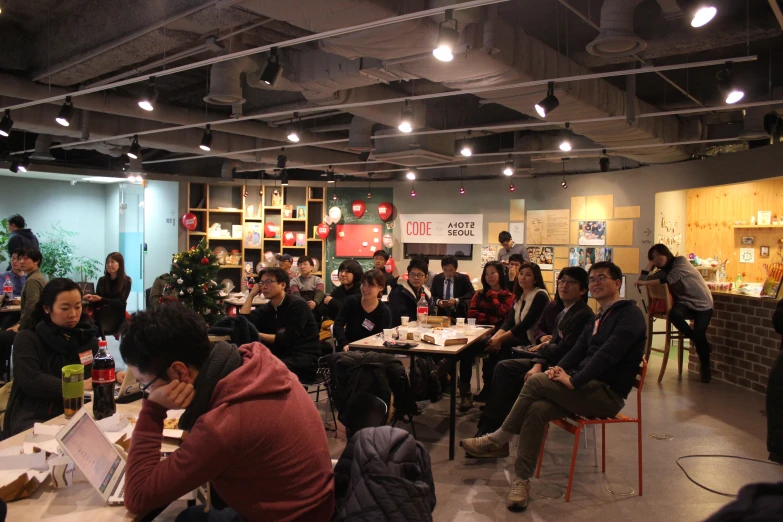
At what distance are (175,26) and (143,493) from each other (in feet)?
13.7

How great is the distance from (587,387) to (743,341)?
13.2 feet

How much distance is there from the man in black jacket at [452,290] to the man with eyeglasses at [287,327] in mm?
2398

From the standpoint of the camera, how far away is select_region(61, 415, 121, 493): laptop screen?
68.6 inches

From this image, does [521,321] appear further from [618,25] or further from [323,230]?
[323,230]

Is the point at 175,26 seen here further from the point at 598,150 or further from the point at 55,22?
the point at 598,150

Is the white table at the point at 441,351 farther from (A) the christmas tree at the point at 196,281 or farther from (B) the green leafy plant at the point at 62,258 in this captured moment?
(B) the green leafy plant at the point at 62,258

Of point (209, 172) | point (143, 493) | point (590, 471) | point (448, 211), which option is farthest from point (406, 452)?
point (209, 172)

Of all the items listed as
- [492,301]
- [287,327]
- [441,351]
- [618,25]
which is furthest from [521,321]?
[618,25]

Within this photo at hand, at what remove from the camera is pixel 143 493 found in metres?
1.61

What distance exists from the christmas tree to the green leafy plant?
5.78 m

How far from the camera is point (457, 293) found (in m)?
7.18

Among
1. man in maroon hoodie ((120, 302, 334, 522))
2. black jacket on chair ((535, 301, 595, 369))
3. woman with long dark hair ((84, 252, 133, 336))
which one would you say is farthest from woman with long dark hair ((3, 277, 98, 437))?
woman with long dark hair ((84, 252, 133, 336))

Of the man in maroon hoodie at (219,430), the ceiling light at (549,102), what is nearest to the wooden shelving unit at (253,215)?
the ceiling light at (549,102)

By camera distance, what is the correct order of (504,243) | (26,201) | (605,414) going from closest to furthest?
1. (605,414)
2. (504,243)
3. (26,201)
